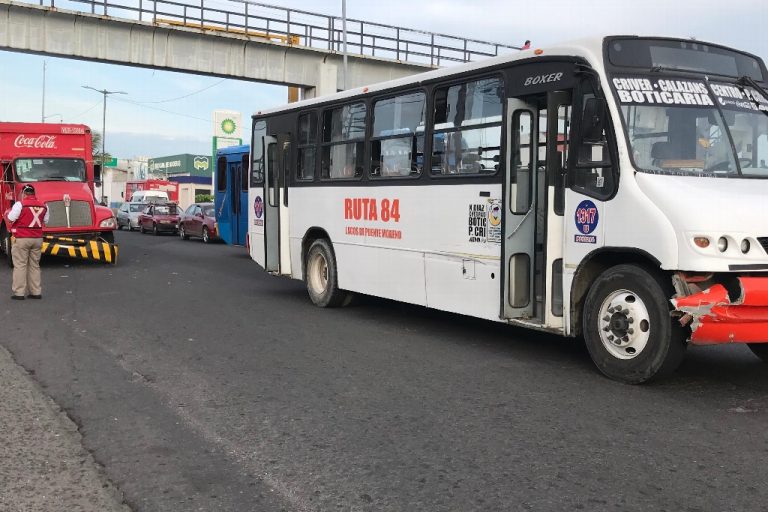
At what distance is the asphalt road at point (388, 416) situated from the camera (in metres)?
4.22

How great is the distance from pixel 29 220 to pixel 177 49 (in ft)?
64.0

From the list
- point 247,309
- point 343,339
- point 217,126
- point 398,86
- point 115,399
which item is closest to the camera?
point 115,399

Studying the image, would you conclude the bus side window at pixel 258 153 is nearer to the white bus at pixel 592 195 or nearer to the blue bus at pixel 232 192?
the white bus at pixel 592 195

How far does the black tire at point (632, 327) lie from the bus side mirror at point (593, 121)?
116cm

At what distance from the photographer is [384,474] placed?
4.47m

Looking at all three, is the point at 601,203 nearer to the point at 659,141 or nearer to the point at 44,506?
the point at 659,141

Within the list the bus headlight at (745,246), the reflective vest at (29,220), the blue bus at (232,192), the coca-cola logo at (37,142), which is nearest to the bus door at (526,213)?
the bus headlight at (745,246)

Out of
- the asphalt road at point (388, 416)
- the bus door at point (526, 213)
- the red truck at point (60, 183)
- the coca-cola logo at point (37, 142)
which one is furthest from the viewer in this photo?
the coca-cola logo at point (37, 142)

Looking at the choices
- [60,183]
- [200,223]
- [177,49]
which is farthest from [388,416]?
[177,49]

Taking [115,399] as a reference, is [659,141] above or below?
above

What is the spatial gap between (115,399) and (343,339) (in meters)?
3.24

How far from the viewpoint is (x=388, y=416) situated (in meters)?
5.66

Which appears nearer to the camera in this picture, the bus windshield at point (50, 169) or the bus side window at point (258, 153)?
the bus side window at point (258, 153)

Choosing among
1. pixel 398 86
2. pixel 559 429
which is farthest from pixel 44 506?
pixel 398 86
